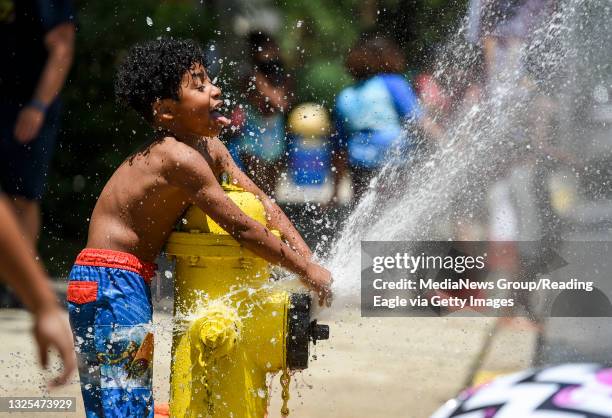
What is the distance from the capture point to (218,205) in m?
2.58

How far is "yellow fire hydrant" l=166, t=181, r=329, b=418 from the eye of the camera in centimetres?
258

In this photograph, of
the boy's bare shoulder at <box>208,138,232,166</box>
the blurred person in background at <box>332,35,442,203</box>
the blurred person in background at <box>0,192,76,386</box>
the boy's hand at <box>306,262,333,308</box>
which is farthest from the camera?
the blurred person in background at <box>332,35,442,203</box>

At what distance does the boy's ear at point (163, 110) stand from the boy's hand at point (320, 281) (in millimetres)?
530

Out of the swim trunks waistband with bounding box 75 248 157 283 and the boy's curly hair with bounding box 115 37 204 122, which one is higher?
the boy's curly hair with bounding box 115 37 204 122

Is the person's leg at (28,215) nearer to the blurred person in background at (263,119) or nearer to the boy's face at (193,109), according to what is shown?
the blurred person in background at (263,119)

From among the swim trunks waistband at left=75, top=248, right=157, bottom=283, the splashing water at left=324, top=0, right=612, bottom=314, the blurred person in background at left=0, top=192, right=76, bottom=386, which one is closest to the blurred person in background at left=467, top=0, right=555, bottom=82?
the splashing water at left=324, top=0, right=612, bottom=314

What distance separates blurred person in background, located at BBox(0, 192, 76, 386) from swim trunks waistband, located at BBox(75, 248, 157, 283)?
1094mm

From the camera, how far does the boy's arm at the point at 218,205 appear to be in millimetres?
2578

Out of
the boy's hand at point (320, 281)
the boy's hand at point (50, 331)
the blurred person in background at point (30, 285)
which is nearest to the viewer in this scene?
the blurred person in background at point (30, 285)

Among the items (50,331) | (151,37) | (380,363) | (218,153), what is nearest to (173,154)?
(218,153)

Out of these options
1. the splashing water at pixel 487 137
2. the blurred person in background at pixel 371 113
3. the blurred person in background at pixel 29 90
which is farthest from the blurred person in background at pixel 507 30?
the blurred person in background at pixel 29 90

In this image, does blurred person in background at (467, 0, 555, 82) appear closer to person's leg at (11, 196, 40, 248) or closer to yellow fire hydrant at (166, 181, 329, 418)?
person's leg at (11, 196, 40, 248)

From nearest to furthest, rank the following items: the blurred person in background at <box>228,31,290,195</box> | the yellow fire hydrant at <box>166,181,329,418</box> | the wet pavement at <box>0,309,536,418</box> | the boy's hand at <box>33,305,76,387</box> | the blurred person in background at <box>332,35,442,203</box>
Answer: the boy's hand at <box>33,305,76,387</box> → the yellow fire hydrant at <box>166,181,329,418</box> → the wet pavement at <box>0,309,536,418</box> → the blurred person in background at <box>332,35,442,203</box> → the blurred person in background at <box>228,31,290,195</box>

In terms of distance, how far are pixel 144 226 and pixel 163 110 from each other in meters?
0.31
